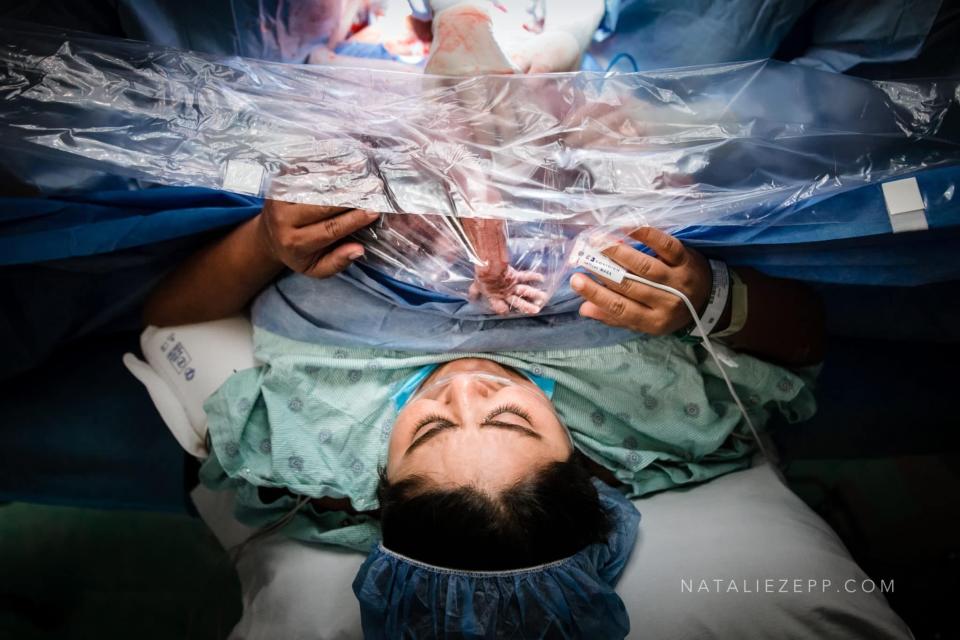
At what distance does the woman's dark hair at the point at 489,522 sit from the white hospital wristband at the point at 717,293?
308 mm

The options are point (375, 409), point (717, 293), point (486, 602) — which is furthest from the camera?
point (375, 409)

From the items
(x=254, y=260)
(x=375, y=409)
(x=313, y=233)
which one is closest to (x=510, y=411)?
(x=375, y=409)

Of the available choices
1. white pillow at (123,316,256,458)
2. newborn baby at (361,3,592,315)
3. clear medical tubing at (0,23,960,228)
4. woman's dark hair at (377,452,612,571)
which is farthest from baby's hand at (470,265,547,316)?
white pillow at (123,316,256,458)

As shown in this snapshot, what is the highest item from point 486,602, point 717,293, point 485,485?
point 717,293

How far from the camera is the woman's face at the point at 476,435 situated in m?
0.86

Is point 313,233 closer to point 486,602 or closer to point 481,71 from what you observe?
point 481,71

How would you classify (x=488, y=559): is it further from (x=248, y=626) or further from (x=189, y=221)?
(x=189, y=221)

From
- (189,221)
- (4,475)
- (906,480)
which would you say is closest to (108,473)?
(4,475)

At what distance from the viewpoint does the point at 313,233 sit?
88 centimetres

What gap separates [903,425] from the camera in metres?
1.21

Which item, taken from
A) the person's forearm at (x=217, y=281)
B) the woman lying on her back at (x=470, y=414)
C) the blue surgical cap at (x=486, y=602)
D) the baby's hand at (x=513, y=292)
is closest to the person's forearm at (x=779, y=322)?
the woman lying on her back at (x=470, y=414)

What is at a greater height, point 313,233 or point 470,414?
point 313,233

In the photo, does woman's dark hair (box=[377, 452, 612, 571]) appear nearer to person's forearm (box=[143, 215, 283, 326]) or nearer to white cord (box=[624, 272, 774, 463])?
white cord (box=[624, 272, 774, 463])

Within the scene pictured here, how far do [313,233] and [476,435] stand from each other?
357 mm
